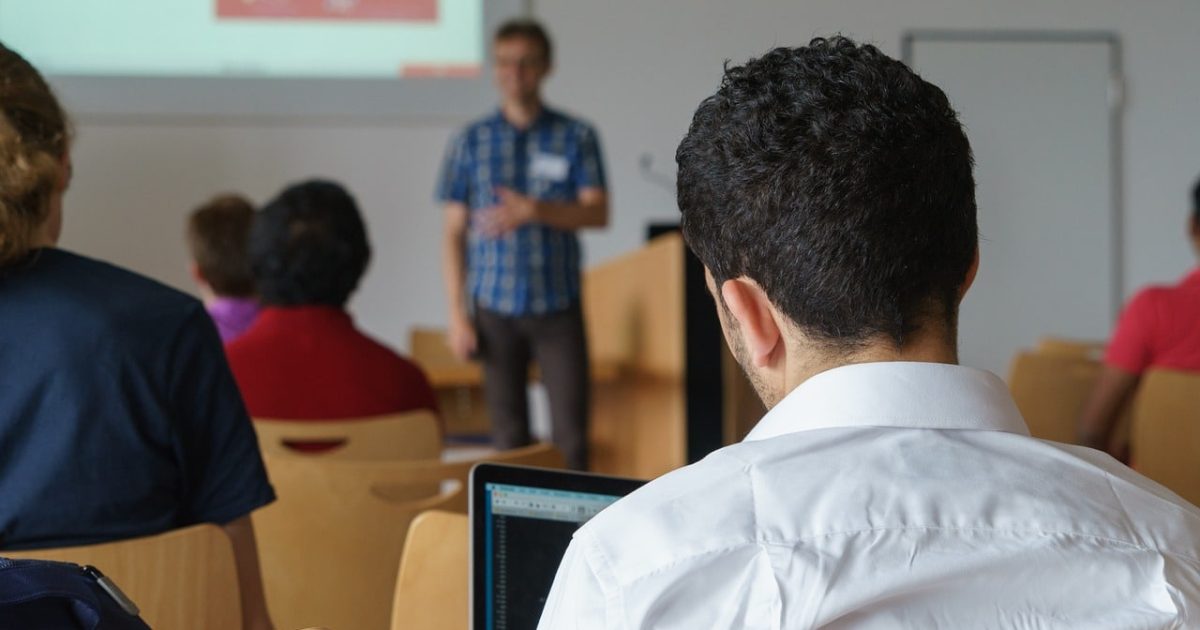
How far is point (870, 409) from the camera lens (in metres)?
0.73

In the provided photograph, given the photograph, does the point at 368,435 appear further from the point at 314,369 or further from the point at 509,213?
the point at 509,213

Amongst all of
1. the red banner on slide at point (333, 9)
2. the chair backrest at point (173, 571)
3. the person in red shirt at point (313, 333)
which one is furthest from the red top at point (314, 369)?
the red banner on slide at point (333, 9)

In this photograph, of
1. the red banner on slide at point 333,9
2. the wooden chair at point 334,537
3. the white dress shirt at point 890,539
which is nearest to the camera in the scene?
the white dress shirt at point 890,539

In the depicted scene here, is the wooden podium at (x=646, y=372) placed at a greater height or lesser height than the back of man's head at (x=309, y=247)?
lesser

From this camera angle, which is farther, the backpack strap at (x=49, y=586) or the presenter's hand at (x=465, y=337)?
the presenter's hand at (x=465, y=337)

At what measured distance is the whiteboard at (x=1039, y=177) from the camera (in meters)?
6.37

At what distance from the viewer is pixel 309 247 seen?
235 cm

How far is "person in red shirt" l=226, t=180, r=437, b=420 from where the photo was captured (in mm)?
2252

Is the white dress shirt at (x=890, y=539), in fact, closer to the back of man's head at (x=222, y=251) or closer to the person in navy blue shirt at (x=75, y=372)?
the person in navy blue shirt at (x=75, y=372)

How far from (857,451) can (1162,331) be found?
247cm

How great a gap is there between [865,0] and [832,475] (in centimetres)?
600

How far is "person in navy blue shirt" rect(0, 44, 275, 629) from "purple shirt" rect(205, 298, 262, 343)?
1578mm

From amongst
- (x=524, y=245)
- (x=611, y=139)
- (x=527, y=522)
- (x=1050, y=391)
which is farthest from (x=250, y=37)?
(x=527, y=522)

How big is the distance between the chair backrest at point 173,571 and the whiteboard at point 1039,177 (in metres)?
5.60
